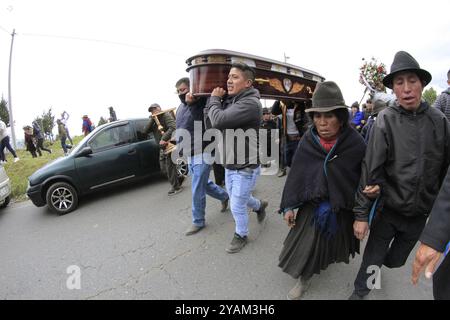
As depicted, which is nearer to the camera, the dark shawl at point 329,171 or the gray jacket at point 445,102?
the dark shawl at point 329,171

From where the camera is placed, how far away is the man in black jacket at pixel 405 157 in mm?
1594

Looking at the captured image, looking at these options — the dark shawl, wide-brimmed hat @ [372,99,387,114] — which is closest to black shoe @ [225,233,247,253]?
the dark shawl

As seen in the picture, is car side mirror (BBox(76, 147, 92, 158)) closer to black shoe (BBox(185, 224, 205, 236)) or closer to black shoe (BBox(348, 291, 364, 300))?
black shoe (BBox(185, 224, 205, 236))

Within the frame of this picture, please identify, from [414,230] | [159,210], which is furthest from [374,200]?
[159,210]

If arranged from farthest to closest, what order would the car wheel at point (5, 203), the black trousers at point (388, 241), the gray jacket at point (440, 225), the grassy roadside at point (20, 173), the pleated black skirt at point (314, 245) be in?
1. the grassy roadside at point (20, 173)
2. the car wheel at point (5, 203)
3. the pleated black skirt at point (314, 245)
4. the black trousers at point (388, 241)
5. the gray jacket at point (440, 225)

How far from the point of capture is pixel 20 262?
3.20m

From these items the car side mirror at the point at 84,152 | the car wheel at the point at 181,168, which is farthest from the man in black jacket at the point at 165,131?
the car side mirror at the point at 84,152

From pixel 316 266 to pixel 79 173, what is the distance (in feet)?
15.4

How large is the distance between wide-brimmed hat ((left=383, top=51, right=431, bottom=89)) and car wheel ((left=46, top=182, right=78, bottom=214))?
17.5 ft

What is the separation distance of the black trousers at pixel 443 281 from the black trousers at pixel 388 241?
0.56 m

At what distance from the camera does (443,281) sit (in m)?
1.23

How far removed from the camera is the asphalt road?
2.28 metres

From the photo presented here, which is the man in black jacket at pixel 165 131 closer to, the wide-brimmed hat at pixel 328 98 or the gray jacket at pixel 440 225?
the wide-brimmed hat at pixel 328 98
